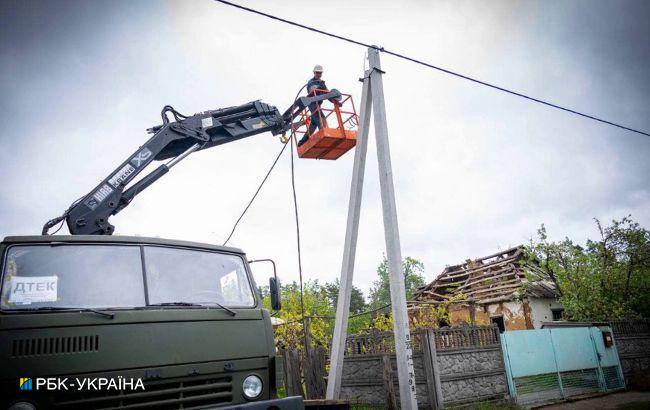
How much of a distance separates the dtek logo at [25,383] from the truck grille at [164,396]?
217 mm

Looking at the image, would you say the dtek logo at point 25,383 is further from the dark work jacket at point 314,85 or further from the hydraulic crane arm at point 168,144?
the dark work jacket at point 314,85

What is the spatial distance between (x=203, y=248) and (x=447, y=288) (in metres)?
20.3

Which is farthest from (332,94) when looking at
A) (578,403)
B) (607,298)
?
(607,298)

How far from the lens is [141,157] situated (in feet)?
22.8

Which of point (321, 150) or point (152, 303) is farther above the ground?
point (321, 150)

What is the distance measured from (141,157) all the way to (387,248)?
14.3 feet

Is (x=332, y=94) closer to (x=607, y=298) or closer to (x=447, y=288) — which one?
(x=607, y=298)

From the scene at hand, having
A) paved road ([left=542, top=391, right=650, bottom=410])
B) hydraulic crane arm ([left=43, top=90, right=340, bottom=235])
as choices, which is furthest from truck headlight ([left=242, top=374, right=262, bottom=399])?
paved road ([left=542, top=391, right=650, bottom=410])

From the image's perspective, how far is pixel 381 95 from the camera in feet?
23.2

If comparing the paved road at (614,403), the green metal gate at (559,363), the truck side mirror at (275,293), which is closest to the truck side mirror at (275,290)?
the truck side mirror at (275,293)

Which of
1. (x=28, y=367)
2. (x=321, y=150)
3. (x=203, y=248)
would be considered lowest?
(x=28, y=367)

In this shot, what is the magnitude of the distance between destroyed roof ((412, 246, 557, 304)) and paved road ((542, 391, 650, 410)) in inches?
319

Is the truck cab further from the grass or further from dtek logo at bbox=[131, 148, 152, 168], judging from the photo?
the grass

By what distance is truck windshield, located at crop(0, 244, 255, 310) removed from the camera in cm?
340
